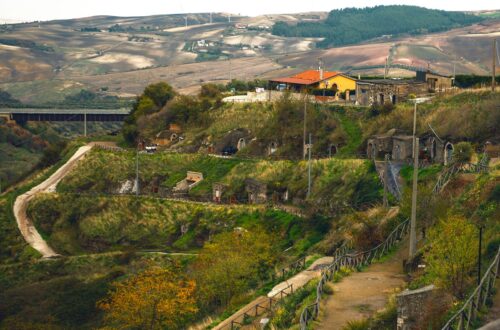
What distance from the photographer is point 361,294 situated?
118 ft

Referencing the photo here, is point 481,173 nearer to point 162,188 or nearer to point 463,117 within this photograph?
point 463,117

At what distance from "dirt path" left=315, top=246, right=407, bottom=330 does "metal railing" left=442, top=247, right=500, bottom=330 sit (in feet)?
15.3

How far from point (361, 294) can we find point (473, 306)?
8.56 m

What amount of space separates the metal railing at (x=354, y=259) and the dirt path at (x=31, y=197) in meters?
39.5

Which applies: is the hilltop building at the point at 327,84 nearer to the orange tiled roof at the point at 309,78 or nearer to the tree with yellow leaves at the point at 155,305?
the orange tiled roof at the point at 309,78

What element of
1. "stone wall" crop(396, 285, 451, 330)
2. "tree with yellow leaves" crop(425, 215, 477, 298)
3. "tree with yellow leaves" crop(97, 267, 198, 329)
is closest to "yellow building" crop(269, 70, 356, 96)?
"tree with yellow leaves" crop(97, 267, 198, 329)

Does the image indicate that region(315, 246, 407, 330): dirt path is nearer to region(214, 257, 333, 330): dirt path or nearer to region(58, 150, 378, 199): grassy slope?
region(214, 257, 333, 330): dirt path

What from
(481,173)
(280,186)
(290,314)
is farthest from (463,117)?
(290,314)

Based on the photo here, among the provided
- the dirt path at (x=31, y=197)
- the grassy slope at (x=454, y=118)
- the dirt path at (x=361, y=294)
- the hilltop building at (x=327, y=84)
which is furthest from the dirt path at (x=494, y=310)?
the hilltop building at (x=327, y=84)

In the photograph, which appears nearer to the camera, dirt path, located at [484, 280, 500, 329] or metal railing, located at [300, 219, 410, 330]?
dirt path, located at [484, 280, 500, 329]

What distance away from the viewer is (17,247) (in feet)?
270

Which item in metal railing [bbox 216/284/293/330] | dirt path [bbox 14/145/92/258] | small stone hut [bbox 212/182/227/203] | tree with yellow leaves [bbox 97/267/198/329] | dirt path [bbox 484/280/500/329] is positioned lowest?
dirt path [bbox 14/145/92/258]

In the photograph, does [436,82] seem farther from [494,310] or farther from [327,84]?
[494,310]

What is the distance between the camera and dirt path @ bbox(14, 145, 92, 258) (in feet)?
271
